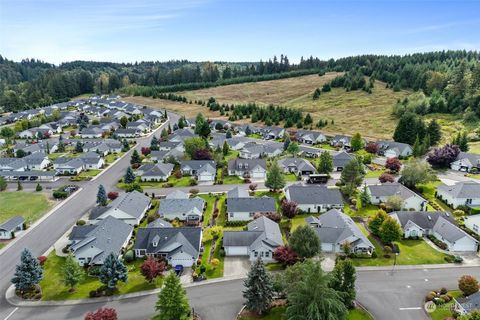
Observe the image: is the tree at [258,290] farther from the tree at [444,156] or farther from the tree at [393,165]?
the tree at [444,156]

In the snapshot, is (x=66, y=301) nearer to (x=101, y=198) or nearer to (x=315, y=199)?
(x=101, y=198)

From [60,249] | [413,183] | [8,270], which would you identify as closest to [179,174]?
[60,249]

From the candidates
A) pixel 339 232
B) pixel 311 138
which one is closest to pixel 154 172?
pixel 339 232

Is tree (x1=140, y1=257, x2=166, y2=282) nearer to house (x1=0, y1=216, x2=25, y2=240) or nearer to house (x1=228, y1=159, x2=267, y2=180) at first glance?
house (x1=0, y1=216, x2=25, y2=240)

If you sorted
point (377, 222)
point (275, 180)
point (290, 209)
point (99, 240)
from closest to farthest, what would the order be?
point (99, 240) < point (377, 222) < point (290, 209) < point (275, 180)

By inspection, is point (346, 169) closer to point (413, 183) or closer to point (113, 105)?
point (413, 183)

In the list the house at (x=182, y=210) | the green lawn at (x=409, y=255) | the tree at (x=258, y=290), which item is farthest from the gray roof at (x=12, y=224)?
the green lawn at (x=409, y=255)

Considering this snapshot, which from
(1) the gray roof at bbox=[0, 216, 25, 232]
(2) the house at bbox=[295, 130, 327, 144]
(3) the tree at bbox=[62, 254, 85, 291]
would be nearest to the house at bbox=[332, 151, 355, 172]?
(2) the house at bbox=[295, 130, 327, 144]
